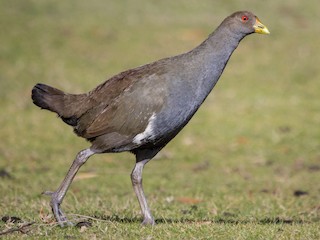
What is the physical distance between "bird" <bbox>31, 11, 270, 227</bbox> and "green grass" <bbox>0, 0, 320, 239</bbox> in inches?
27.9

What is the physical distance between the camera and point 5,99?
663 inches

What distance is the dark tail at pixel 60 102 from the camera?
7.69 m

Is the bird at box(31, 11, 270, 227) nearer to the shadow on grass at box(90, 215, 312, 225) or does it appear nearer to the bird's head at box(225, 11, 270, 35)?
the bird's head at box(225, 11, 270, 35)

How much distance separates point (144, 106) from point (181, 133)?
8.39 m

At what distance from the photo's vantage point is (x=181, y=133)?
15625 millimetres

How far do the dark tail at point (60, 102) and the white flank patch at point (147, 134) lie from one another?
707 millimetres

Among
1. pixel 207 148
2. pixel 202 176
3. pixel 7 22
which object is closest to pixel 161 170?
pixel 202 176

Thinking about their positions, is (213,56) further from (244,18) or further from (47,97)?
(47,97)

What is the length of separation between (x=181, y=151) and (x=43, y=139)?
2660 mm

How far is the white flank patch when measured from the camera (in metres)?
7.19

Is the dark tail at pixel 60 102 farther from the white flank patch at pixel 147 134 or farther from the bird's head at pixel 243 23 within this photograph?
the bird's head at pixel 243 23

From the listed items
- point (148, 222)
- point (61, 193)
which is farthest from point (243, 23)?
point (61, 193)

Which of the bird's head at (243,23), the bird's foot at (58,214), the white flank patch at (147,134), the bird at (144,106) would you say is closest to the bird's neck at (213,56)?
the bird at (144,106)

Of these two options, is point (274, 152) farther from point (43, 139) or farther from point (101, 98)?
point (101, 98)
